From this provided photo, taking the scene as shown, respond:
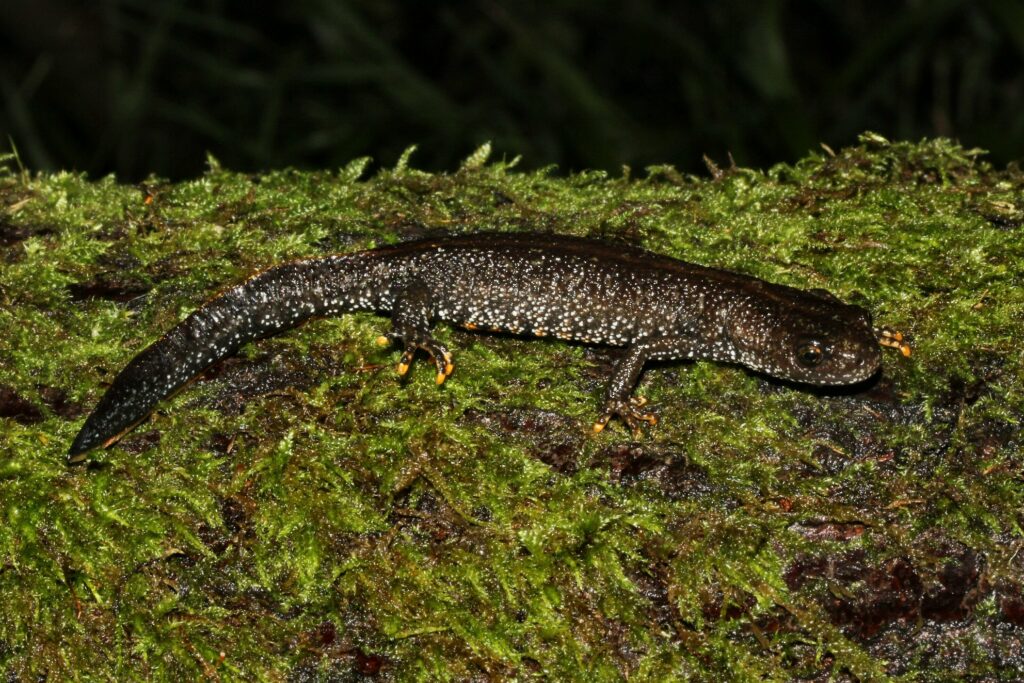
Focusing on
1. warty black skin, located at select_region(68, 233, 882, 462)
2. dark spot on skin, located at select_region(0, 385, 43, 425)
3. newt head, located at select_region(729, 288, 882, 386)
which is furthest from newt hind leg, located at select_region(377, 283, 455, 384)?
dark spot on skin, located at select_region(0, 385, 43, 425)

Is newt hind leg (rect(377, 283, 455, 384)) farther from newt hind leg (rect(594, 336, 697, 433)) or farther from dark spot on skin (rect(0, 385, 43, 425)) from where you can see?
dark spot on skin (rect(0, 385, 43, 425))

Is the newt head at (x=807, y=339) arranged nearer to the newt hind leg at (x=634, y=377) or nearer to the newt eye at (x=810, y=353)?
the newt eye at (x=810, y=353)

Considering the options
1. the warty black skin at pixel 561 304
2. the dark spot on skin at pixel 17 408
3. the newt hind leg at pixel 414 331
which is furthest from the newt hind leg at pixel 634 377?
the dark spot on skin at pixel 17 408

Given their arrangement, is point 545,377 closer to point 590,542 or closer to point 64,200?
point 590,542

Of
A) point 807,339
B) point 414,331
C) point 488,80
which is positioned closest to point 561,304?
point 414,331

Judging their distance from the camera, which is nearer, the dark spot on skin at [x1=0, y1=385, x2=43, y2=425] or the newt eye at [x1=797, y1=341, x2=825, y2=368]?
the dark spot on skin at [x1=0, y1=385, x2=43, y2=425]

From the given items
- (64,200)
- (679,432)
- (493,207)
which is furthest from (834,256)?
(64,200)

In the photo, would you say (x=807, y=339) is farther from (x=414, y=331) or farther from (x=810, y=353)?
(x=414, y=331)
